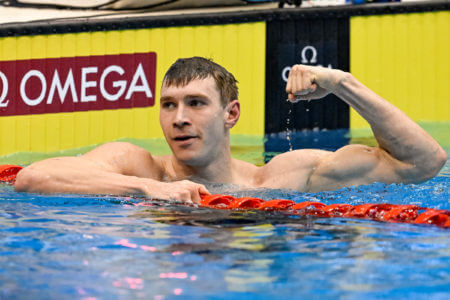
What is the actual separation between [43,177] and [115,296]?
5.24 ft

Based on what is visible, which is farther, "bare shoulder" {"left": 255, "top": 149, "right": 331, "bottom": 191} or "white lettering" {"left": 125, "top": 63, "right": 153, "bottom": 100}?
"white lettering" {"left": 125, "top": 63, "right": 153, "bottom": 100}

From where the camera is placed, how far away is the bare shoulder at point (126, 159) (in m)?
3.74

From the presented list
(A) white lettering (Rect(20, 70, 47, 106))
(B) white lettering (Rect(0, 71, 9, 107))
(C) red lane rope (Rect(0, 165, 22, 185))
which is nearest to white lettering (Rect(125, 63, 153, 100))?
(A) white lettering (Rect(20, 70, 47, 106))

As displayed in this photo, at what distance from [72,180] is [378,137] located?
1.59m

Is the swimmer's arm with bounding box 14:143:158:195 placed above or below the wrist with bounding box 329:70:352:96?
below

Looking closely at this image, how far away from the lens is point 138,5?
8422 millimetres

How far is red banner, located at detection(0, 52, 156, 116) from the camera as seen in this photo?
24.2 feet

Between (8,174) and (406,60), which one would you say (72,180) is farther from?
(406,60)

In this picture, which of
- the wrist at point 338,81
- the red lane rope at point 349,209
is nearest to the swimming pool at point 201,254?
the red lane rope at point 349,209

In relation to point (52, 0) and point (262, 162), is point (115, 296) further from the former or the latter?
point (52, 0)

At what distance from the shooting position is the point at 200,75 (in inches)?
151

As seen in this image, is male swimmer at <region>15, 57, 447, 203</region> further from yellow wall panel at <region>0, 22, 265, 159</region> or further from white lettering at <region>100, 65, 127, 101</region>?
white lettering at <region>100, 65, 127, 101</region>

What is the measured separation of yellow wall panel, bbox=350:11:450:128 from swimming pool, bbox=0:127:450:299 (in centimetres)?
421

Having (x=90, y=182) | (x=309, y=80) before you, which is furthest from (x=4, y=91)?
(x=309, y=80)
